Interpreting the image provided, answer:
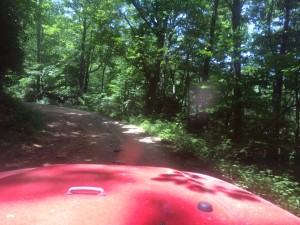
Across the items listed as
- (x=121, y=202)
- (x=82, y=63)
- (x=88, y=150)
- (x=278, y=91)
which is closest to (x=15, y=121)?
(x=88, y=150)

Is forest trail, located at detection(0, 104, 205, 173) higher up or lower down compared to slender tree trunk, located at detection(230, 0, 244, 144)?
lower down

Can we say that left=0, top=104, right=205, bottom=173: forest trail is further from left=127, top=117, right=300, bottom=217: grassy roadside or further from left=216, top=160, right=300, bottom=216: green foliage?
left=216, top=160, right=300, bottom=216: green foliage

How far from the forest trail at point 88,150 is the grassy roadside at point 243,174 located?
0.48 m

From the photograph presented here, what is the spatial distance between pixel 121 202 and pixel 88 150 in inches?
316

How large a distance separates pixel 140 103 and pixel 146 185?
19312 millimetres

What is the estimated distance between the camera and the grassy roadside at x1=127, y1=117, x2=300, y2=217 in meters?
5.80

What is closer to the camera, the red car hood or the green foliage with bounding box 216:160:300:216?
the red car hood

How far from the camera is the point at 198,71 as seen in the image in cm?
1806

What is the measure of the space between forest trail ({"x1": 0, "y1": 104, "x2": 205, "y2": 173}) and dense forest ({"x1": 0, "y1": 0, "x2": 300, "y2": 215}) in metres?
1.10

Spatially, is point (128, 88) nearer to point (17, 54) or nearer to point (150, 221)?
point (17, 54)

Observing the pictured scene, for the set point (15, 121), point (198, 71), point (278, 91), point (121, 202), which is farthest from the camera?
point (198, 71)

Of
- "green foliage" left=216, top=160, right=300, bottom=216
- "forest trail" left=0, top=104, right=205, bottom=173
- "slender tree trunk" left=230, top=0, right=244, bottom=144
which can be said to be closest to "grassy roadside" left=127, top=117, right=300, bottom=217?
Answer: "green foliage" left=216, top=160, right=300, bottom=216

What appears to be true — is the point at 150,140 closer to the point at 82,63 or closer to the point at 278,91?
the point at 278,91

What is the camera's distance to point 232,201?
7.55 feet
